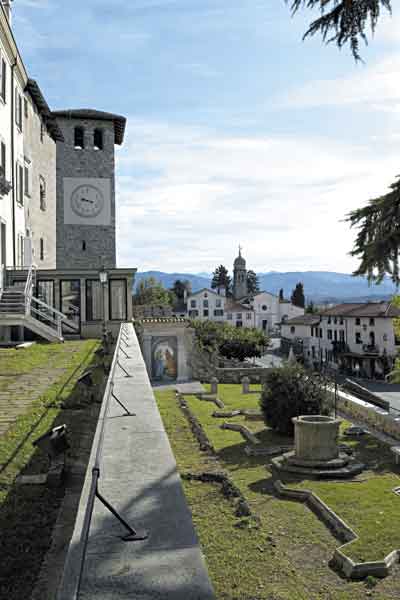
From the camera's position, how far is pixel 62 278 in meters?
27.4

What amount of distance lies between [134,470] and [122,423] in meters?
1.77

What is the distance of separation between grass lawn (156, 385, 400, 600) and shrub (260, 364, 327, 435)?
9.99 ft

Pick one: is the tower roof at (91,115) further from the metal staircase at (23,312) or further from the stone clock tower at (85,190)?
the metal staircase at (23,312)

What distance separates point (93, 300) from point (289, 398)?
12973 millimetres

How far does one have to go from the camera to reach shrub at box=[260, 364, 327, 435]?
1734 centimetres

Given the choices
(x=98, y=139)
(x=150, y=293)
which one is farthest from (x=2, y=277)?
(x=150, y=293)

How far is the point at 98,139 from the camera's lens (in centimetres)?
4628

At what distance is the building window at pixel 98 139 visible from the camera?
151 feet

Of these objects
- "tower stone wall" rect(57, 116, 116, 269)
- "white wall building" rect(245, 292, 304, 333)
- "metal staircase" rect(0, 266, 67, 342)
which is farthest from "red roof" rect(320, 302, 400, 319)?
"metal staircase" rect(0, 266, 67, 342)

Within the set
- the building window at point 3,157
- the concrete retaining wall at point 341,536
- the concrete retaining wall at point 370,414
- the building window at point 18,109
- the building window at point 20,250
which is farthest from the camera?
the building window at point 20,250

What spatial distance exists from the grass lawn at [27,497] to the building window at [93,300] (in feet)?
51.8

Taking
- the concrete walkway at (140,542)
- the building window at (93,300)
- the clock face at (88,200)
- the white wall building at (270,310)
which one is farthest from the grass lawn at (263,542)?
the white wall building at (270,310)

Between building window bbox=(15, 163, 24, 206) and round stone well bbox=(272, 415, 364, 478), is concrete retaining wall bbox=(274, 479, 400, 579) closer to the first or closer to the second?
round stone well bbox=(272, 415, 364, 478)

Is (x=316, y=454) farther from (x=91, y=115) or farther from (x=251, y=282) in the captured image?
(x=251, y=282)
